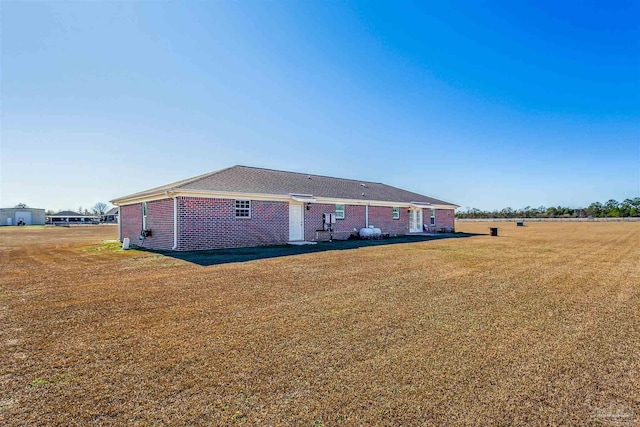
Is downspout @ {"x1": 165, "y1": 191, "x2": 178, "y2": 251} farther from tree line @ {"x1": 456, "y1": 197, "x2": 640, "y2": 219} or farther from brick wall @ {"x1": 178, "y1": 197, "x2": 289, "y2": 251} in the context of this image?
tree line @ {"x1": 456, "y1": 197, "x2": 640, "y2": 219}

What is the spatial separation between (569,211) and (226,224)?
85424 millimetres

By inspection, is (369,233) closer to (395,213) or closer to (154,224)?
(395,213)

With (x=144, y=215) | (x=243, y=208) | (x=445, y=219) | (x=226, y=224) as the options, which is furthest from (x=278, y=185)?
(x=445, y=219)

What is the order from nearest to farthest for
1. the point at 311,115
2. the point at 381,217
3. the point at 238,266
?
the point at 238,266 < the point at 311,115 < the point at 381,217

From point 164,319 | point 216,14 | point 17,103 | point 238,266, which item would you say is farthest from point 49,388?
point 17,103

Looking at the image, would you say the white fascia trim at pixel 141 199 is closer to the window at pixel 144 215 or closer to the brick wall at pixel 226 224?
the window at pixel 144 215

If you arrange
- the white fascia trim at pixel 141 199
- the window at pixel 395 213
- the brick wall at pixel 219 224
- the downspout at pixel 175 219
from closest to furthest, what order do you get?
the downspout at pixel 175 219
the brick wall at pixel 219 224
the white fascia trim at pixel 141 199
the window at pixel 395 213

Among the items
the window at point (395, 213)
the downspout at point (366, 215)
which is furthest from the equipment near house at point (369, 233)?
the window at point (395, 213)

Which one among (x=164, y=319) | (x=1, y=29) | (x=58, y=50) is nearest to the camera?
(x=164, y=319)

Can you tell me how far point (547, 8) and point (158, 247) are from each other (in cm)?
2073

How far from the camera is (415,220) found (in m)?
25.9

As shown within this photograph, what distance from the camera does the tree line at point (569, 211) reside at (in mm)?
68938

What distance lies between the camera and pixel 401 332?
4.11 m

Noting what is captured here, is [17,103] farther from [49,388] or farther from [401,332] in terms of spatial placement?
[401,332]
